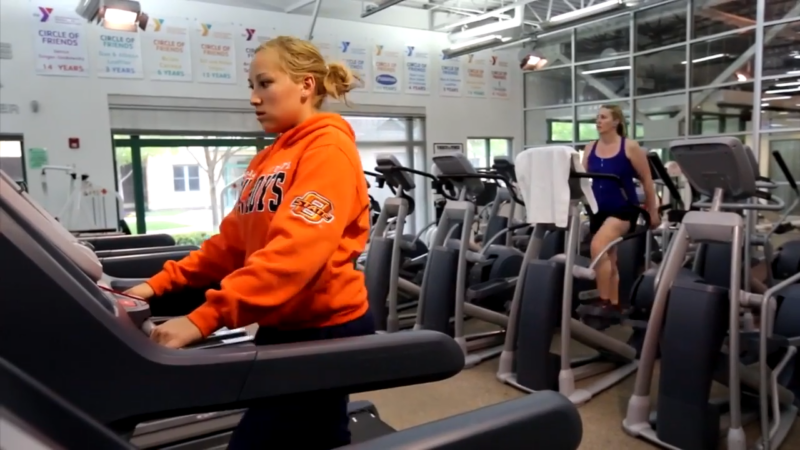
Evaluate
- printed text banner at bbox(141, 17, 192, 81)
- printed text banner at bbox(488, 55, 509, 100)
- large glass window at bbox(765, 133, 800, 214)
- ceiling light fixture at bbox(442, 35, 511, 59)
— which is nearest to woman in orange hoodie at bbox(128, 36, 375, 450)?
printed text banner at bbox(141, 17, 192, 81)

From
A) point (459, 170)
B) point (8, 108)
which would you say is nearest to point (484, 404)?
point (459, 170)

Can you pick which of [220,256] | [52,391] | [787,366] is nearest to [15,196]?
[52,391]

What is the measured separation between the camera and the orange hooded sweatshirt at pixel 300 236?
1.07 m

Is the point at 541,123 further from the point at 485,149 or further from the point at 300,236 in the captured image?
the point at 300,236

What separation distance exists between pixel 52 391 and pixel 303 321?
1.84 feet

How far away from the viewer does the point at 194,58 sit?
25.5 ft

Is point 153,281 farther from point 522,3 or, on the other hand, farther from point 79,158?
point 522,3

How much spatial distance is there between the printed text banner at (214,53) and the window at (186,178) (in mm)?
1260

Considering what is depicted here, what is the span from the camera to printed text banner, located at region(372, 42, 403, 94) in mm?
9258

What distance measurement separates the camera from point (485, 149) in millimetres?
10906

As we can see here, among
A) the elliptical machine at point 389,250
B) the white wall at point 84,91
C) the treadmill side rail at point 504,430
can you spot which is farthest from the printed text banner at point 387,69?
the treadmill side rail at point 504,430

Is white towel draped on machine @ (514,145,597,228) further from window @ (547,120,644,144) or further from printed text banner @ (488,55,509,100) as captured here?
printed text banner @ (488,55,509,100)

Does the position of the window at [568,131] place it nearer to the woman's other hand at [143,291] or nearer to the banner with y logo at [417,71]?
the banner with y logo at [417,71]

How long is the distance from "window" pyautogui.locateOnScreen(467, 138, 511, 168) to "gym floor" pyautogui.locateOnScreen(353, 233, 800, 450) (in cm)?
717
